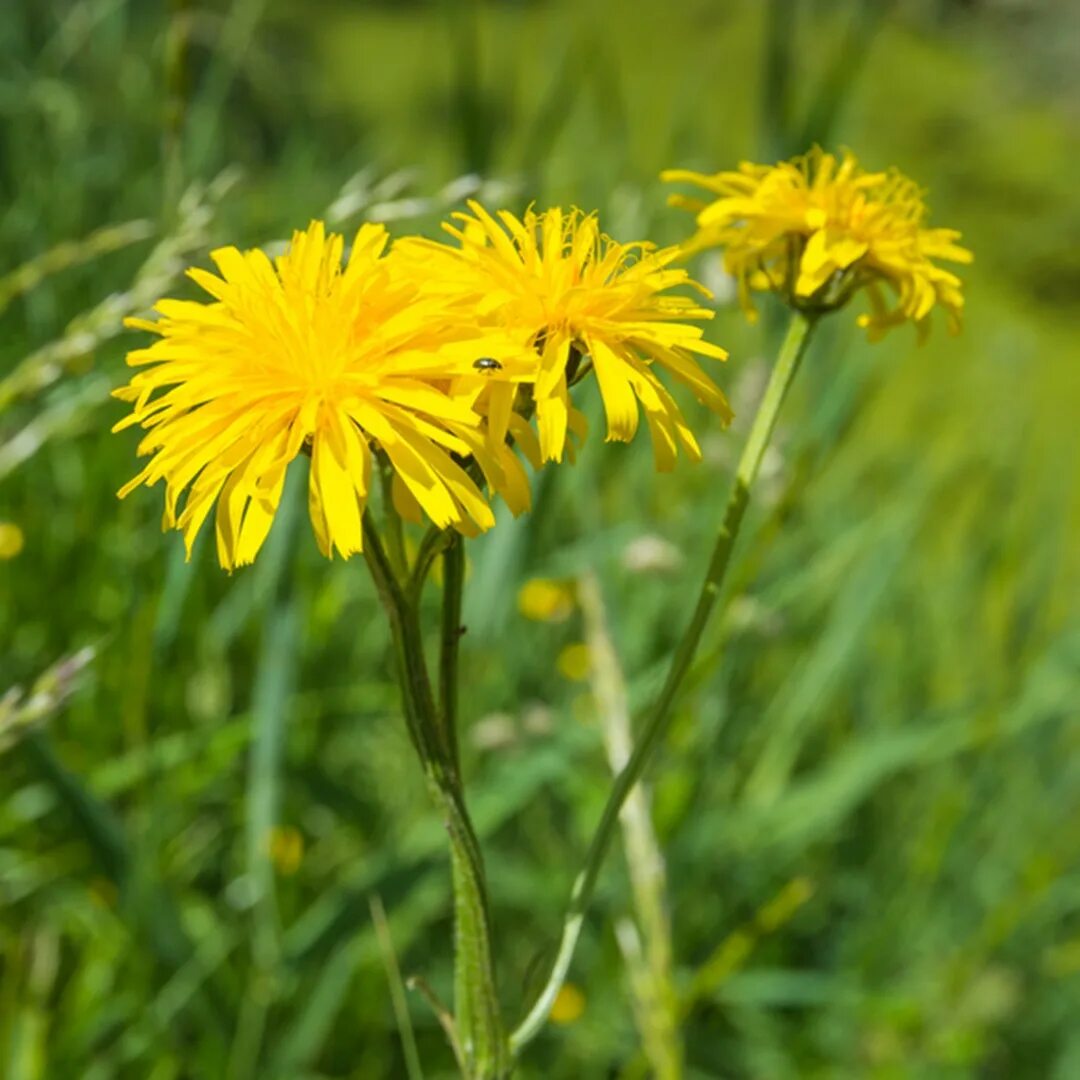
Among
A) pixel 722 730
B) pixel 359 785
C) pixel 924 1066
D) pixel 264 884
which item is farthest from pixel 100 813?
pixel 924 1066

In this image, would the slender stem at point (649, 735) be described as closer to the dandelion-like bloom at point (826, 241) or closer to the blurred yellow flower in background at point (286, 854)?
the dandelion-like bloom at point (826, 241)

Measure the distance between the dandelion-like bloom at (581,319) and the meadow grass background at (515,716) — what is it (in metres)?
0.25

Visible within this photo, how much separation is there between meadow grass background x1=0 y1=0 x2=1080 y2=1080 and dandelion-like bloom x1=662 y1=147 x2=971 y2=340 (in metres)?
0.26

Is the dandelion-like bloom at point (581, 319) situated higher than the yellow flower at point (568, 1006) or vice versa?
the dandelion-like bloom at point (581, 319)

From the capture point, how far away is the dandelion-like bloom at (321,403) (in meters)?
0.42

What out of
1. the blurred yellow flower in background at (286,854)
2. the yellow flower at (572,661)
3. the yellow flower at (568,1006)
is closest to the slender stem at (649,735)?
the blurred yellow flower in background at (286,854)

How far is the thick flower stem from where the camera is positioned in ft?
1.53

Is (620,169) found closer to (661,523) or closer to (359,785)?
(661,523)

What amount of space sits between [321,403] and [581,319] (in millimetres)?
103

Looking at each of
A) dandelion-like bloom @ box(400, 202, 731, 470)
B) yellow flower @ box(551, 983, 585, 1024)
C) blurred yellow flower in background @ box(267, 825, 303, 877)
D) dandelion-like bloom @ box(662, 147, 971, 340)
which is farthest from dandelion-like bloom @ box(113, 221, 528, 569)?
yellow flower @ box(551, 983, 585, 1024)

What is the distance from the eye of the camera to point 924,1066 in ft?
4.11

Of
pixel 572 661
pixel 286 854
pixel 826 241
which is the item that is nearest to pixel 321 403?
pixel 826 241

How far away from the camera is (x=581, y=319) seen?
46cm

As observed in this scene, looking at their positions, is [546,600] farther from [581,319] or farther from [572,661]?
[581,319]
